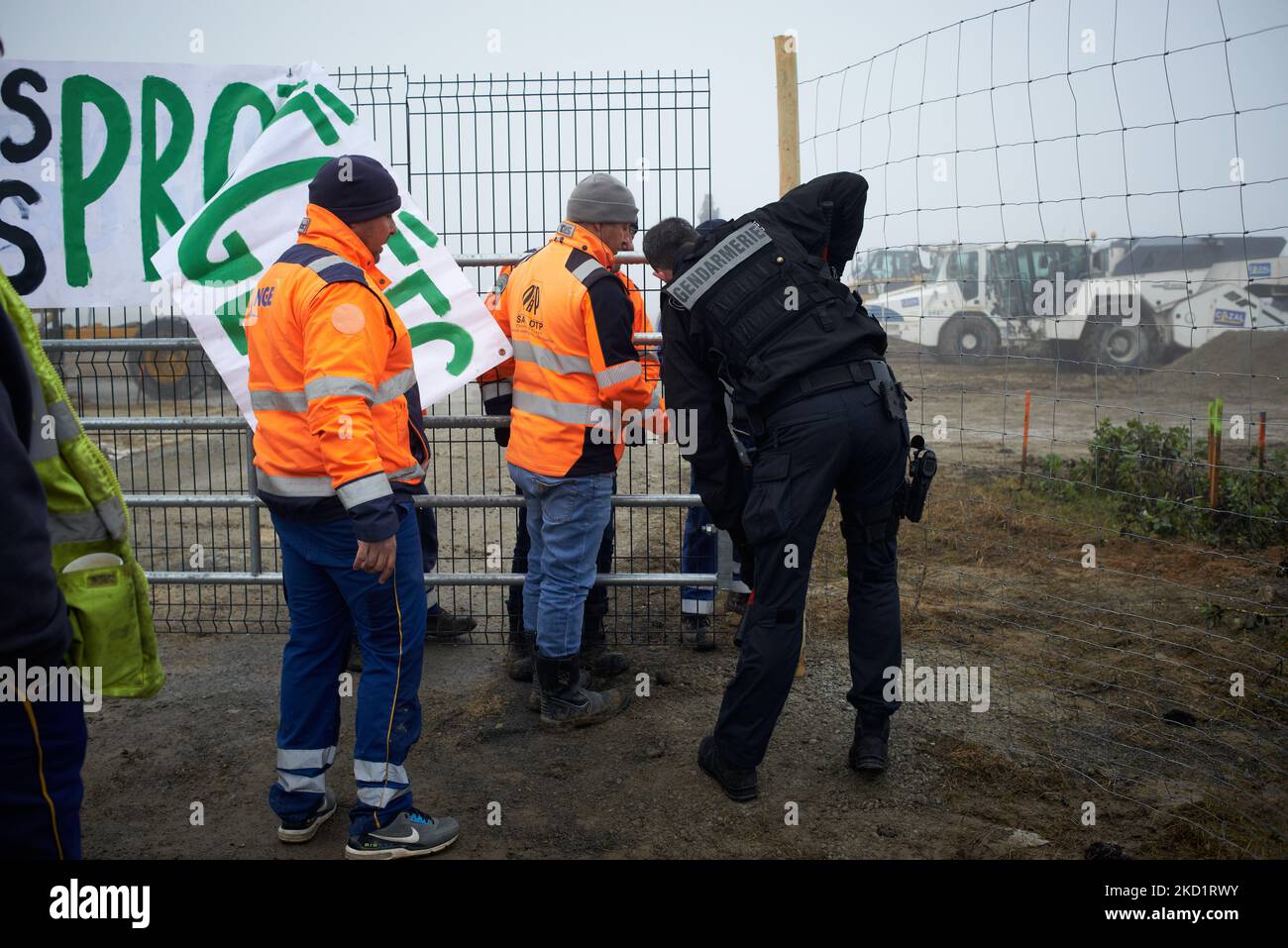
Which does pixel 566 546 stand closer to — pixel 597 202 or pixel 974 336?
pixel 597 202

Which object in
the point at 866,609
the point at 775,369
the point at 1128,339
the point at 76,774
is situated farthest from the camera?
the point at 1128,339

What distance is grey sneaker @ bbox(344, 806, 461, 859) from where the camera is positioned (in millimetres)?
3385

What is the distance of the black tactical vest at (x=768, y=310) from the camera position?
3629 mm

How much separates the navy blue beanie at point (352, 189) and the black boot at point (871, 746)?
2624 mm

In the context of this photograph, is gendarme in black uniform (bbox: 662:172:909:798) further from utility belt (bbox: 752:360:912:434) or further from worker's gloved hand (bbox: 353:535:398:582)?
worker's gloved hand (bbox: 353:535:398:582)

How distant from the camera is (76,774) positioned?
2.00 m

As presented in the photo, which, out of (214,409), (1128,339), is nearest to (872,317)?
(214,409)

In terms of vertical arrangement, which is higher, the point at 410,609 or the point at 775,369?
the point at 775,369

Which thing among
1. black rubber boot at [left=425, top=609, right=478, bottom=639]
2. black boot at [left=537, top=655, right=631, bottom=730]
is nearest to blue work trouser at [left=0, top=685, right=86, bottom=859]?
black boot at [left=537, top=655, right=631, bottom=730]

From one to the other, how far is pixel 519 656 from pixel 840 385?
2.37m

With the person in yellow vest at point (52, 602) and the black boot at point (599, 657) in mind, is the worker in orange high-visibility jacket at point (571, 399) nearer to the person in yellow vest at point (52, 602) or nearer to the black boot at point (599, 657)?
the black boot at point (599, 657)

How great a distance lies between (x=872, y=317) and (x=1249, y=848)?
217 cm

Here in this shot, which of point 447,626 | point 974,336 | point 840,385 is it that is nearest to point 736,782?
point 840,385
